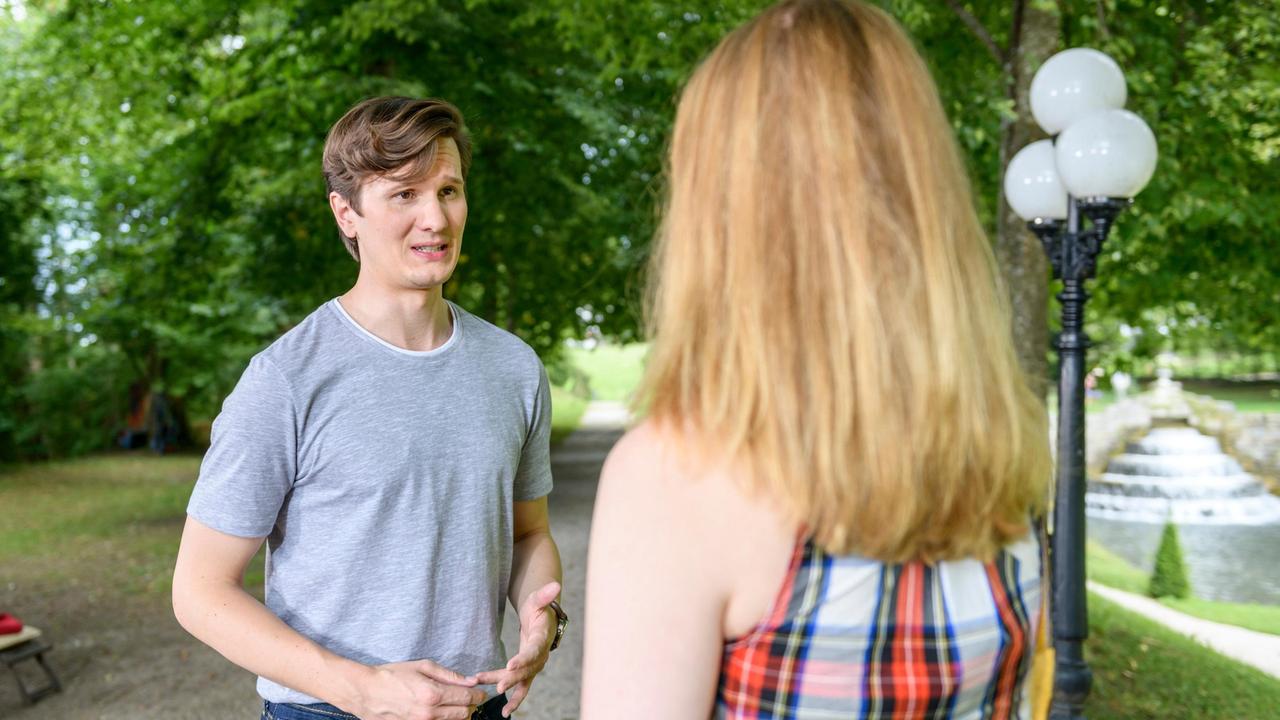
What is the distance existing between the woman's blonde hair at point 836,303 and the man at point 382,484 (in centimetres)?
99

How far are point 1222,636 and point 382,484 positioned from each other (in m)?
11.7

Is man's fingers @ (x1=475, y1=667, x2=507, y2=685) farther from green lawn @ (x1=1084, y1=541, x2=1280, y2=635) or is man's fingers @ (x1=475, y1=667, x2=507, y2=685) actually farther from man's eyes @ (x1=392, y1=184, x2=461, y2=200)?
green lawn @ (x1=1084, y1=541, x2=1280, y2=635)

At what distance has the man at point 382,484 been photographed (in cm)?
193

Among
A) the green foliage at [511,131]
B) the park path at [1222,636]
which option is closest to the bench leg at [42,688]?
the green foliage at [511,131]

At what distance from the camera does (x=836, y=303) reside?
113cm

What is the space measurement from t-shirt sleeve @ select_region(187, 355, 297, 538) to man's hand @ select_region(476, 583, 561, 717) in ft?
1.72

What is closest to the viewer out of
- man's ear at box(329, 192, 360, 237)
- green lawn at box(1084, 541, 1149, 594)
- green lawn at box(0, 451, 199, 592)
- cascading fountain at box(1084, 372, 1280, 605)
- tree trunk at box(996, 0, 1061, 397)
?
man's ear at box(329, 192, 360, 237)

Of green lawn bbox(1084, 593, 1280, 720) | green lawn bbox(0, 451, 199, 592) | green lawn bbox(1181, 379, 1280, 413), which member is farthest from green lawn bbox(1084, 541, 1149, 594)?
green lawn bbox(1181, 379, 1280, 413)

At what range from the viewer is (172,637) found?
897 centimetres

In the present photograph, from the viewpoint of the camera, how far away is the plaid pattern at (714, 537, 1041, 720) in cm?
113

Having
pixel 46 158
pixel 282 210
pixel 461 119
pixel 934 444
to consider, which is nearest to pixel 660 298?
pixel 934 444

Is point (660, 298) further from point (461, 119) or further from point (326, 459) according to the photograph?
point (461, 119)

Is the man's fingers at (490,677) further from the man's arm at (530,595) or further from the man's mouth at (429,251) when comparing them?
the man's mouth at (429,251)

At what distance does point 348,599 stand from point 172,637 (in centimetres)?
787
